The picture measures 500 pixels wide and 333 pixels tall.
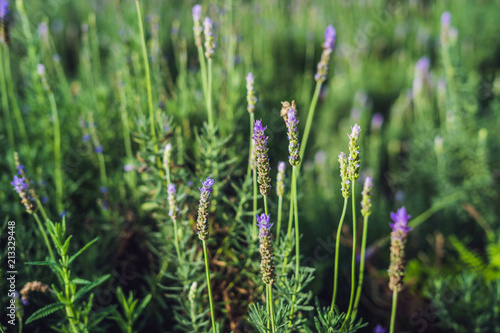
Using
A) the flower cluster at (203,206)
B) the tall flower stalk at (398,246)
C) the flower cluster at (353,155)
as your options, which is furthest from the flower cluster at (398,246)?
the flower cluster at (203,206)

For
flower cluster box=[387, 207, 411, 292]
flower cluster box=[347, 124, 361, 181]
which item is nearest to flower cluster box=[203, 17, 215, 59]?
flower cluster box=[347, 124, 361, 181]

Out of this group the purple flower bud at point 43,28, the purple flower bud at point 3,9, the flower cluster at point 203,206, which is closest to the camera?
the flower cluster at point 203,206

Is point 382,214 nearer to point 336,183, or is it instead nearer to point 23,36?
point 336,183

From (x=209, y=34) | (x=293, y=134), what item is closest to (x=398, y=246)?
(x=293, y=134)

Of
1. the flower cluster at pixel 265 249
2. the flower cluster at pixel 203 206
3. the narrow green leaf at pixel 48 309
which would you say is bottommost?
the narrow green leaf at pixel 48 309

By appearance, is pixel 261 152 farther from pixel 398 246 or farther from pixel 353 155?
pixel 398 246

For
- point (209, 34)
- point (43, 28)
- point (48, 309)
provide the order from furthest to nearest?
point (43, 28), point (209, 34), point (48, 309)

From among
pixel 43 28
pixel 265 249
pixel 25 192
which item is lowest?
pixel 265 249

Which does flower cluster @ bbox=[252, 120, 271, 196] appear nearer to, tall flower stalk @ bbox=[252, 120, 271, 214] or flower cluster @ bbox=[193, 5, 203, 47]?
tall flower stalk @ bbox=[252, 120, 271, 214]

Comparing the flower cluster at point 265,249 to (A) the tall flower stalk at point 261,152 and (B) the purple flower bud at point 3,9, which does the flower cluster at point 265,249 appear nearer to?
(A) the tall flower stalk at point 261,152

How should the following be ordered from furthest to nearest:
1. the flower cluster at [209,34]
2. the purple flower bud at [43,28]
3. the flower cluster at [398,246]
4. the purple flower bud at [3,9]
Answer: the purple flower bud at [43,28], the purple flower bud at [3,9], the flower cluster at [209,34], the flower cluster at [398,246]

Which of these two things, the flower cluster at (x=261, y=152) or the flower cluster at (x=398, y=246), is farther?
the flower cluster at (x=398, y=246)

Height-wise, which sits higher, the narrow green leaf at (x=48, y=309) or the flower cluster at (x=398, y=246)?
the flower cluster at (x=398, y=246)

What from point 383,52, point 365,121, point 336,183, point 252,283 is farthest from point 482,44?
point 252,283
